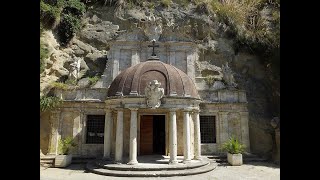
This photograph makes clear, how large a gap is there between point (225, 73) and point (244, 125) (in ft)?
14.1

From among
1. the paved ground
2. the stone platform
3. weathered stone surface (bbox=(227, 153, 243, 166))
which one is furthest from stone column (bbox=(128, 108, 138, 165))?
weathered stone surface (bbox=(227, 153, 243, 166))

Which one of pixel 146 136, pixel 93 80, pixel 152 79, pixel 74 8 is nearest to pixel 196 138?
pixel 146 136

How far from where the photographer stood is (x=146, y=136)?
717 inches

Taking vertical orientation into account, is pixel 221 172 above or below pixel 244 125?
below

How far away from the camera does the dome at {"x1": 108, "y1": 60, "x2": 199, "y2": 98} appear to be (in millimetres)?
15349

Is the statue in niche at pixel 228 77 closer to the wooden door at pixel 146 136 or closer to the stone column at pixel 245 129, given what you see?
the stone column at pixel 245 129

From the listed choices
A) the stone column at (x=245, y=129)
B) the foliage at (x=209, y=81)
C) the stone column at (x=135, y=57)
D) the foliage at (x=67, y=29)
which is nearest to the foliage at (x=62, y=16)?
the foliage at (x=67, y=29)

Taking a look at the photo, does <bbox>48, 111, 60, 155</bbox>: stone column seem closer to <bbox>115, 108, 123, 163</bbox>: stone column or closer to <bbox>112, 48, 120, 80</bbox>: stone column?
<bbox>112, 48, 120, 80</bbox>: stone column

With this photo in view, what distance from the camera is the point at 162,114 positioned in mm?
17672

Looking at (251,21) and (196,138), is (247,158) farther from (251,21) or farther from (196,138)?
(251,21)

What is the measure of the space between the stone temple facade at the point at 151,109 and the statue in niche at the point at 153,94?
0.05 metres
